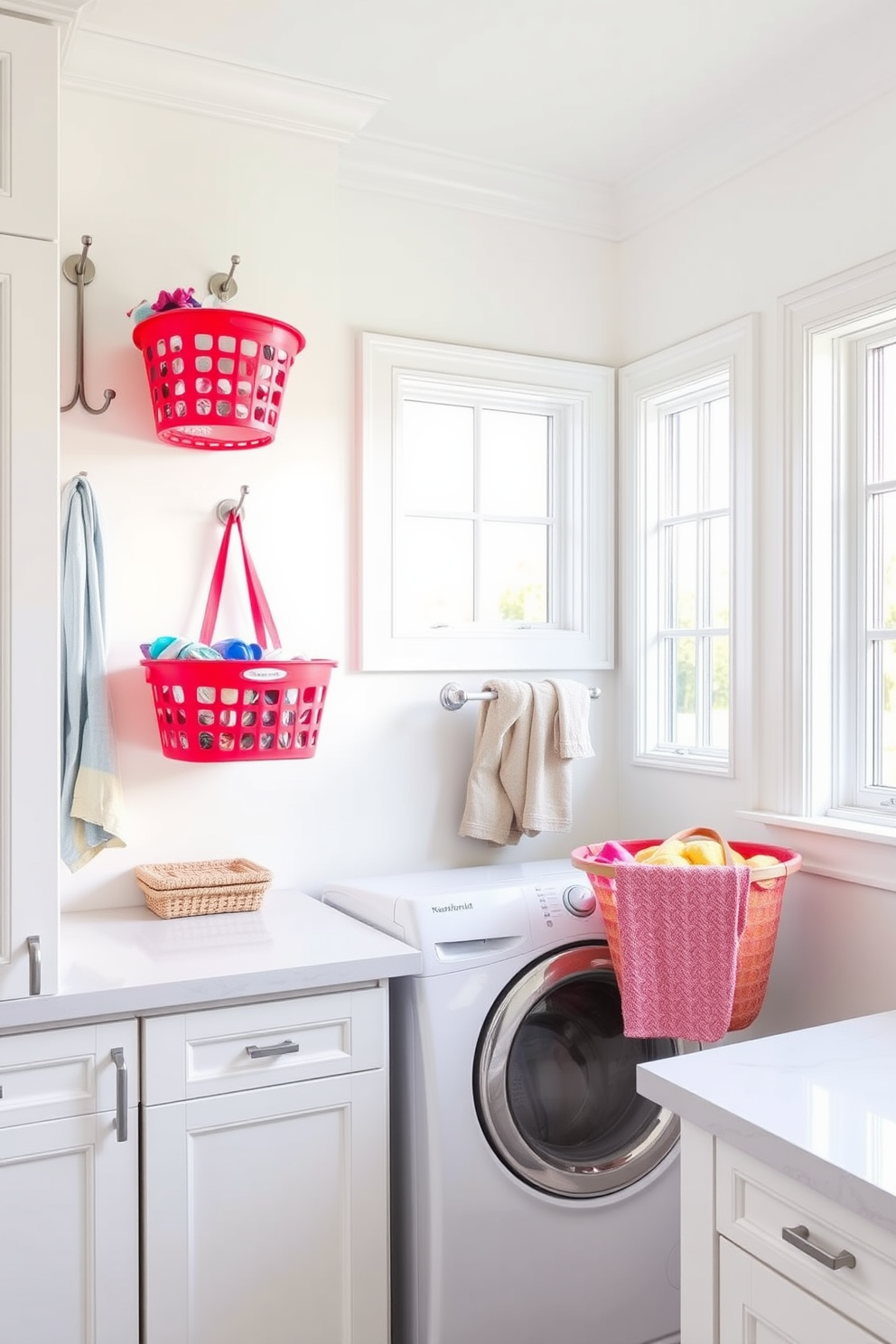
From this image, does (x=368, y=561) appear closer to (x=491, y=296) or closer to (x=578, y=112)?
(x=491, y=296)

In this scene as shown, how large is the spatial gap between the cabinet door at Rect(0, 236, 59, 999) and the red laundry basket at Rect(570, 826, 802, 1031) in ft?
3.12

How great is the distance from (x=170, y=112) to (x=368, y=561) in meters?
1.04

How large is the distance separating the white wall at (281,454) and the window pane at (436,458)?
183 mm

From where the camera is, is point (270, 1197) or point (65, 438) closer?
point (270, 1197)

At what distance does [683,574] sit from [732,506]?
1.14 ft

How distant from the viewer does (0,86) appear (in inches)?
64.9

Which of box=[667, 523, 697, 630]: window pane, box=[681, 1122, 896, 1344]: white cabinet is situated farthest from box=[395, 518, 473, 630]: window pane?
box=[681, 1122, 896, 1344]: white cabinet

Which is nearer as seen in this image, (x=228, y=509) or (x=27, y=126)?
(x=27, y=126)

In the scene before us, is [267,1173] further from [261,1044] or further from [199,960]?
[199,960]

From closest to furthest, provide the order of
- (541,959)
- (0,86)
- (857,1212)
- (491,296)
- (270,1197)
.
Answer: (857,1212) → (0,86) → (270,1197) → (541,959) → (491,296)

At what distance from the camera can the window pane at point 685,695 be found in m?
2.78

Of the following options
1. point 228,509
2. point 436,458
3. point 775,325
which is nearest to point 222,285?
point 228,509

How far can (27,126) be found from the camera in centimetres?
166

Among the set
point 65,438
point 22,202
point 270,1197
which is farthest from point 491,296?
point 270,1197
